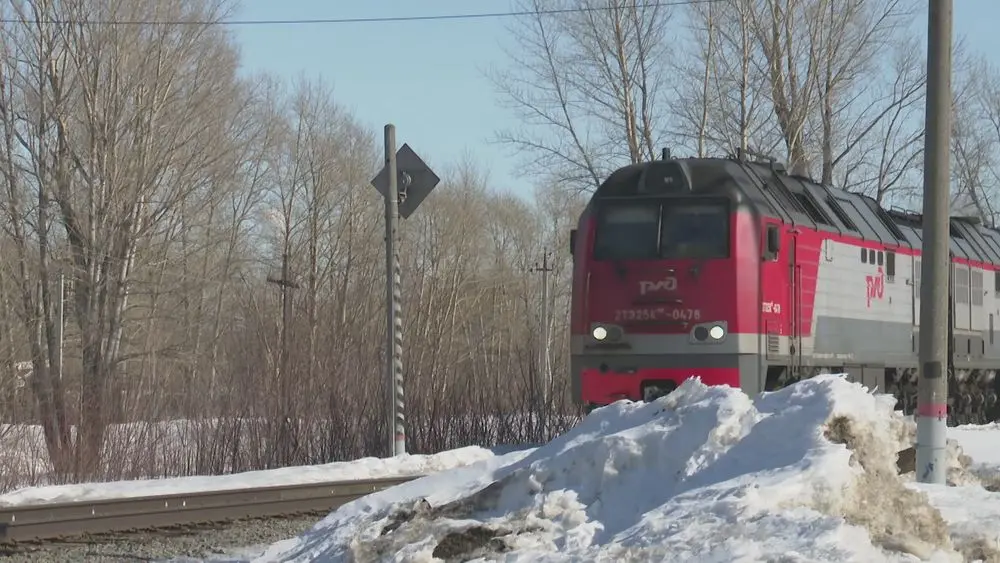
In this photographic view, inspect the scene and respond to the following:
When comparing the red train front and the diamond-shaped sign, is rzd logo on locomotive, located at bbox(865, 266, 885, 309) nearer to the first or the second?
the red train front

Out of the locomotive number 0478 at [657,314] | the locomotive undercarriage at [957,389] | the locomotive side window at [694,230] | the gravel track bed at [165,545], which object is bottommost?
the gravel track bed at [165,545]

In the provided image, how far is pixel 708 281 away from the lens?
14477 mm

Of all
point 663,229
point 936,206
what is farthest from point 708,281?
point 936,206

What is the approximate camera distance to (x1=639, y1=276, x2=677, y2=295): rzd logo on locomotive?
575 inches

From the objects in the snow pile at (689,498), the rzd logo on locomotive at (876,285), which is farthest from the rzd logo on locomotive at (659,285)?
the snow pile at (689,498)

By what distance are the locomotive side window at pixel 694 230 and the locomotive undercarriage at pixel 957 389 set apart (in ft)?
5.51

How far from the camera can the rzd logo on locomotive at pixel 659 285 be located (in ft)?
47.9

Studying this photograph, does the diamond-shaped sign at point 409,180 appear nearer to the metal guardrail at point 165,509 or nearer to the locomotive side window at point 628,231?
the locomotive side window at point 628,231

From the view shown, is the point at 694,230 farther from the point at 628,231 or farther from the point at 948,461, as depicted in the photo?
the point at 948,461

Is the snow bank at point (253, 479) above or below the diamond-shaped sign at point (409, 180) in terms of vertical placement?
below

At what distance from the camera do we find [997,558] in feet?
19.8

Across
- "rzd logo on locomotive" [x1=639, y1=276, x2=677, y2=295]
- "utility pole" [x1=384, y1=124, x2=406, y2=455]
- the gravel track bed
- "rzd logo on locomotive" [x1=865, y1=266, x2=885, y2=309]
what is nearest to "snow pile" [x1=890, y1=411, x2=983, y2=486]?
the gravel track bed

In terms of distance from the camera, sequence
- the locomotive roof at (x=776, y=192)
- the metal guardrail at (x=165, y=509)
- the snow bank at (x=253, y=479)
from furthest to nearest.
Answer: the locomotive roof at (x=776, y=192), the snow bank at (x=253, y=479), the metal guardrail at (x=165, y=509)

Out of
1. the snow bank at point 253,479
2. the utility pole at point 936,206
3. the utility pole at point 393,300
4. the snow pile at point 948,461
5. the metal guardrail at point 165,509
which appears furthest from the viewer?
the utility pole at point 393,300
